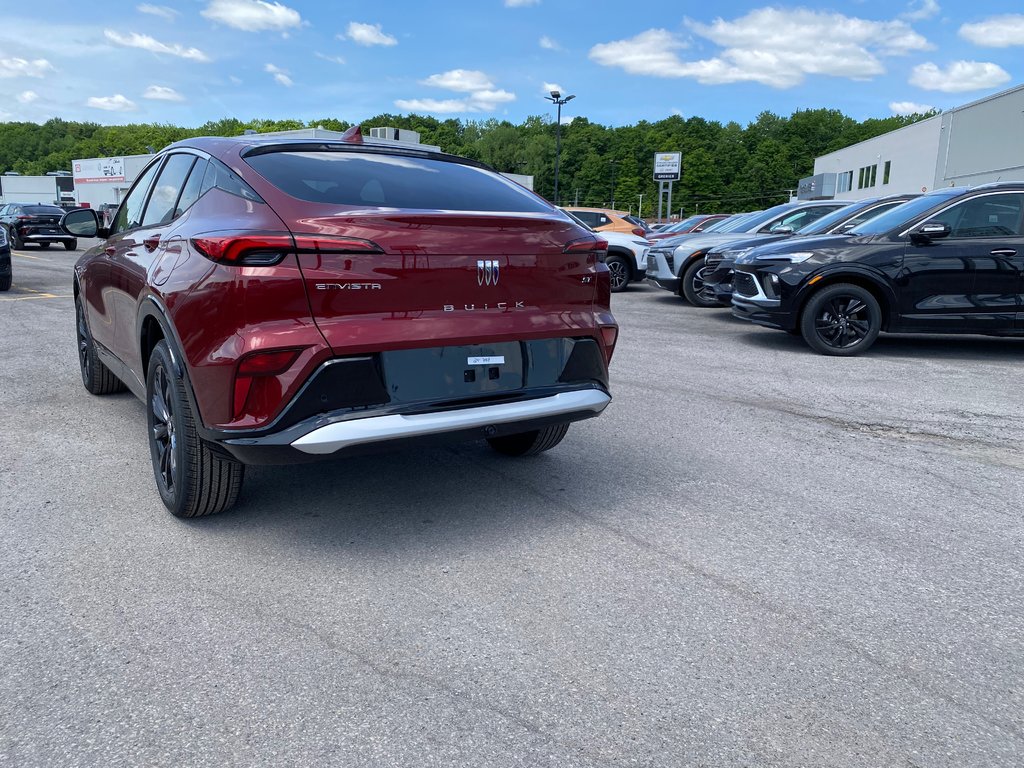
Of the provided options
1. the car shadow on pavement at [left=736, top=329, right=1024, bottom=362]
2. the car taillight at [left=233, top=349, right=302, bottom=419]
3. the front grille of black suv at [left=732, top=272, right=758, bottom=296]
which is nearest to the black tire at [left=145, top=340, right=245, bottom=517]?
the car taillight at [left=233, top=349, right=302, bottom=419]

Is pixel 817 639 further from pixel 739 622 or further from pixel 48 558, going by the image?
pixel 48 558

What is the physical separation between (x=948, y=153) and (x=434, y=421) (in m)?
38.4

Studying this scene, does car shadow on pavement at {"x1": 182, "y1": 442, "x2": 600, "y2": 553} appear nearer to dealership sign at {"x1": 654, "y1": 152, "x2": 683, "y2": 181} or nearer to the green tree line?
dealership sign at {"x1": 654, "y1": 152, "x2": 683, "y2": 181}

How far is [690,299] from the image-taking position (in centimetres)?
1257

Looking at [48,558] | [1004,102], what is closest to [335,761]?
[48,558]

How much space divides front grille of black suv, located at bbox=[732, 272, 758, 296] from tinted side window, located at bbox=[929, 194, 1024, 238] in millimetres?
1752

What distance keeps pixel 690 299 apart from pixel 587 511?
9.23 m

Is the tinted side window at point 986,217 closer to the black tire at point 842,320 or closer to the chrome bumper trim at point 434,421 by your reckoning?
the black tire at point 842,320

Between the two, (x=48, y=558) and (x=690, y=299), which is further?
(x=690, y=299)

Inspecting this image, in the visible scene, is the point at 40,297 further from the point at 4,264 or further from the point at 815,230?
the point at 815,230

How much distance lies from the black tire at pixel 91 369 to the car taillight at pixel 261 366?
331 centimetres

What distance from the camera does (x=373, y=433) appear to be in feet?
9.98

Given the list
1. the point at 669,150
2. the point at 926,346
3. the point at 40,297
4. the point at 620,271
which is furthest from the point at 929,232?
the point at 669,150

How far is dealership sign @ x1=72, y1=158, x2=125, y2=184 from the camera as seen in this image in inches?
1997
